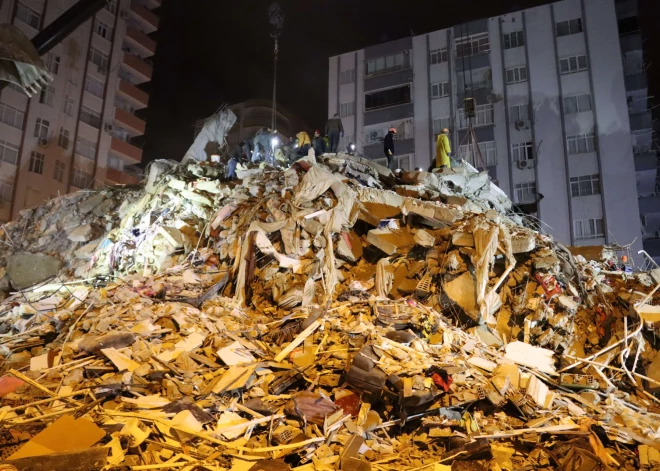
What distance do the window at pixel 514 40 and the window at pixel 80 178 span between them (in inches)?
1077

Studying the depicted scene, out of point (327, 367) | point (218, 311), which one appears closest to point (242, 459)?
point (327, 367)

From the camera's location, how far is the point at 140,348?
547cm

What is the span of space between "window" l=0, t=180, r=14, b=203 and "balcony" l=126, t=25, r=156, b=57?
15.2m

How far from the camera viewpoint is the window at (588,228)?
2148cm

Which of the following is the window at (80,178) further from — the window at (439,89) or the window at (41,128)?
the window at (439,89)

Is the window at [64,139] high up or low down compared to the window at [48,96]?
down

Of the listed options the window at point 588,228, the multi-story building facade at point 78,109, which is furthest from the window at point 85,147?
the window at point 588,228

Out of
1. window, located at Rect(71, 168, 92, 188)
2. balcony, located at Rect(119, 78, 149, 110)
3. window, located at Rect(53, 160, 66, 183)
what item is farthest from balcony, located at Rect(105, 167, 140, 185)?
balcony, located at Rect(119, 78, 149, 110)

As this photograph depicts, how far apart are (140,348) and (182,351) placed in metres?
0.52

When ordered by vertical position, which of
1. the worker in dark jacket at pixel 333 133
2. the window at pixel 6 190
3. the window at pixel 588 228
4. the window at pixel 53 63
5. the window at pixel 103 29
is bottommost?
the window at pixel 588 228

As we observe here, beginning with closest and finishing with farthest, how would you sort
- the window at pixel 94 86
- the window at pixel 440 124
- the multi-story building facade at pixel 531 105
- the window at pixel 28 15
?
the multi-story building facade at pixel 531 105 < the window at pixel 28 15 < the window at pixel 440 124 < the window at pixel 94 86

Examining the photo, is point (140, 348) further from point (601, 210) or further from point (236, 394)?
point (601, 210)

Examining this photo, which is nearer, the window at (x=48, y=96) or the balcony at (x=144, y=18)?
the window at (x=48, y=96)

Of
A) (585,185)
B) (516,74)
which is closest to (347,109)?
(516,74)
